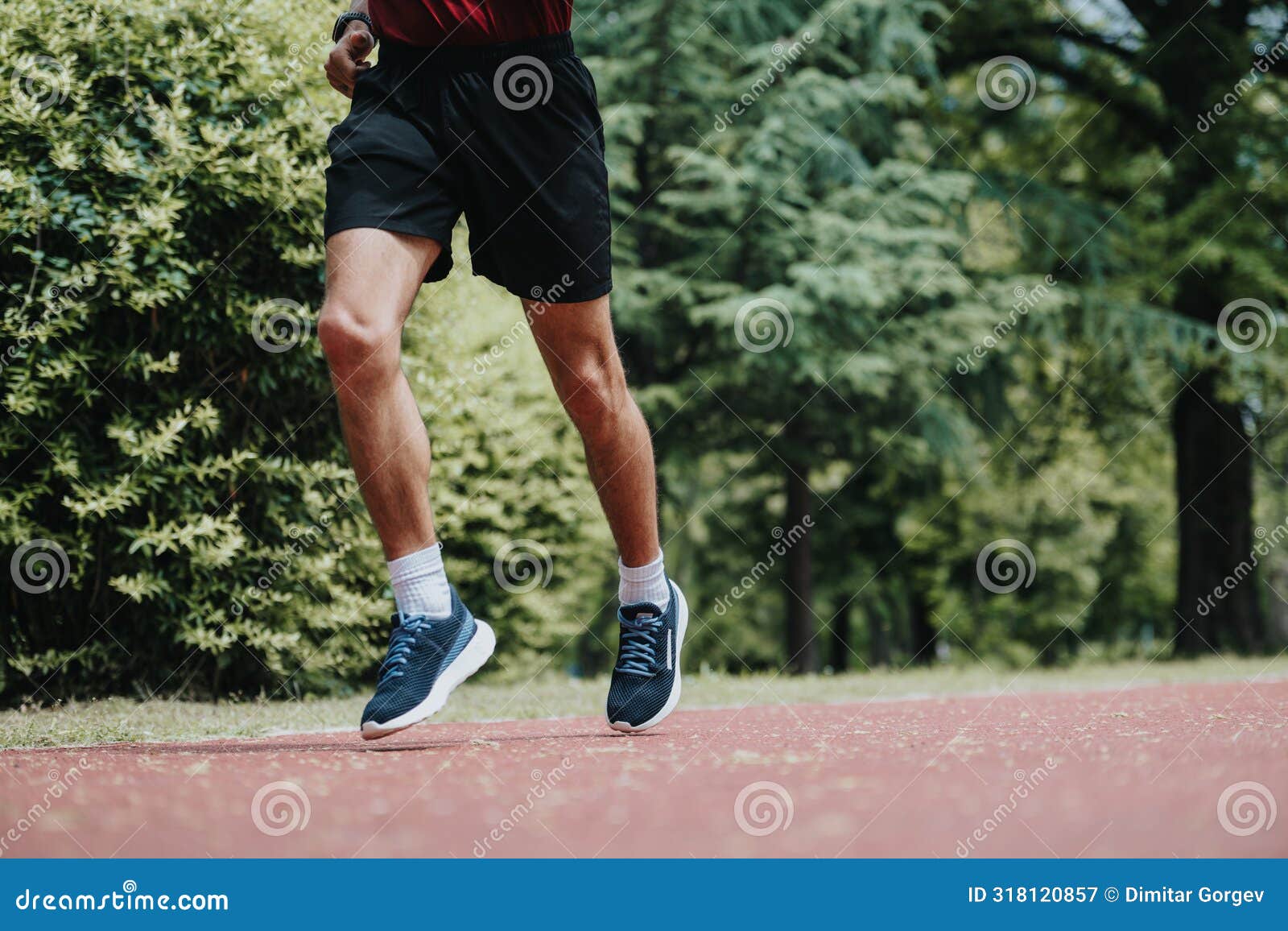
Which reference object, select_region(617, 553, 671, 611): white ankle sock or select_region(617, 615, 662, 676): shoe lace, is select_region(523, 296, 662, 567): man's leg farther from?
select_region(617, 615, 662, 676): shoe lace

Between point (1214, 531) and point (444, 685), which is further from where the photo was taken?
point (1214, 531)

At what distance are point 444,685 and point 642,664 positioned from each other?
607mm

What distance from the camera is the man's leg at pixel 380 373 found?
9.20 feet

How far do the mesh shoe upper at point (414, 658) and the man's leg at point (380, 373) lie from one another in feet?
0.59

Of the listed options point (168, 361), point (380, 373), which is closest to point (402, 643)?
point (380, 373)

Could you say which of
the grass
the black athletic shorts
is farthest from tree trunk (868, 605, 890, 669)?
the black athletic shorts

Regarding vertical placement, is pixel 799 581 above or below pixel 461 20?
below

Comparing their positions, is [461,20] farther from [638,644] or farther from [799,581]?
[799,581]

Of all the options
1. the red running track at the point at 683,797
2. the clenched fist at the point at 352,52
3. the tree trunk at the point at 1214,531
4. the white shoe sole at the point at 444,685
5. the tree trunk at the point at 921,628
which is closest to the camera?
the red running track at the point at 683,797

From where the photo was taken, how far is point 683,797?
209 centimetres

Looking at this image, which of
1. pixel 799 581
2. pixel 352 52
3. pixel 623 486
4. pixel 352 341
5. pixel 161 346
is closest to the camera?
pixel 352 341

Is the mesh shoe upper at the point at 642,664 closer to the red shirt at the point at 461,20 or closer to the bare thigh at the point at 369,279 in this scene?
the bare thigh at the point at 369,279

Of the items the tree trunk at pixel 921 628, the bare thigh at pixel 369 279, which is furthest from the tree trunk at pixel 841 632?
the bare thigh at pixel 369 279

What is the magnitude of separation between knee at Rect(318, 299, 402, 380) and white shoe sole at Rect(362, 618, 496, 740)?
0.70 m
